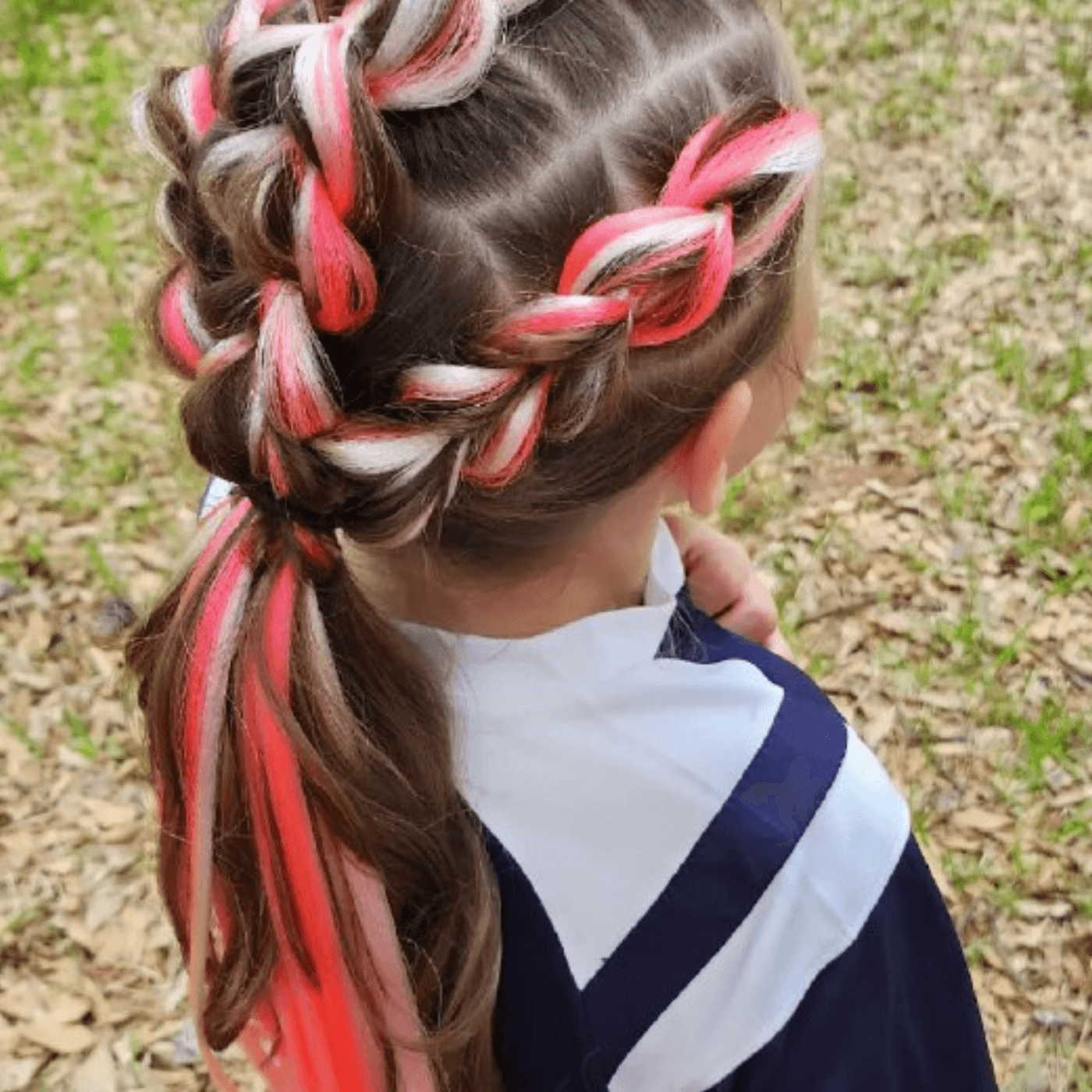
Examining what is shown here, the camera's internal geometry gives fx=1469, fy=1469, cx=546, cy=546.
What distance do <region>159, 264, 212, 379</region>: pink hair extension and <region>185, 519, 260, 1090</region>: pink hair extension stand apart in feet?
0.66

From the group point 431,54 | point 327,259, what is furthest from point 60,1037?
point 431,54

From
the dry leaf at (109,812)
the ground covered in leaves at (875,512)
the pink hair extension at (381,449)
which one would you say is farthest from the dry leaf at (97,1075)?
the pink hair extension at (381,449)

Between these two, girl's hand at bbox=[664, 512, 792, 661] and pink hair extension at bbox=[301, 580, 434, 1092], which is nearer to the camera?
pink hair extension at bbox=[301, 580, 434, 1092]

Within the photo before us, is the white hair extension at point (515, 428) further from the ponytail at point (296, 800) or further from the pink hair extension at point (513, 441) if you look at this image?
the ponytail at point (296, 800)

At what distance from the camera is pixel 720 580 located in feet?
7.09

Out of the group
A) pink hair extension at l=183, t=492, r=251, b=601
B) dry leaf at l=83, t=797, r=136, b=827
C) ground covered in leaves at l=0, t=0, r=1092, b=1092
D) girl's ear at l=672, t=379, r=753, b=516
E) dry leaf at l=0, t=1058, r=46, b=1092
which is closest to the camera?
girl's ear at l=672, t=379, r=753, b=516

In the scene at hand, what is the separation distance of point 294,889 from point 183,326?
1.94 ft

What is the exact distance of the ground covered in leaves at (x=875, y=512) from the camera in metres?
2.84

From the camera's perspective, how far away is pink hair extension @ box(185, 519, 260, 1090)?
147 centimetres

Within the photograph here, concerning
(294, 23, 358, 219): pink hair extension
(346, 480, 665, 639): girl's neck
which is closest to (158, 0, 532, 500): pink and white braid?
(294, 23, 358, 219): pink hair extension

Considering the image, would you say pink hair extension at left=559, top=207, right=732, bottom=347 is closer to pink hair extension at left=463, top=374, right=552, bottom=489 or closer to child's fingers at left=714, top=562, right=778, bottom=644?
pink hair extension at left=463, top=374, right=552, bottom=489

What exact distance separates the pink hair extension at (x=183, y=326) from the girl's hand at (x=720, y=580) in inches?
36.3

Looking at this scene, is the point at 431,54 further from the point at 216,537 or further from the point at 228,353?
the point at 216,537

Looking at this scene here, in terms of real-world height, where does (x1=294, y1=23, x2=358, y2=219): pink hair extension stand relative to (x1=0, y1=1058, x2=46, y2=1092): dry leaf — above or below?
above
